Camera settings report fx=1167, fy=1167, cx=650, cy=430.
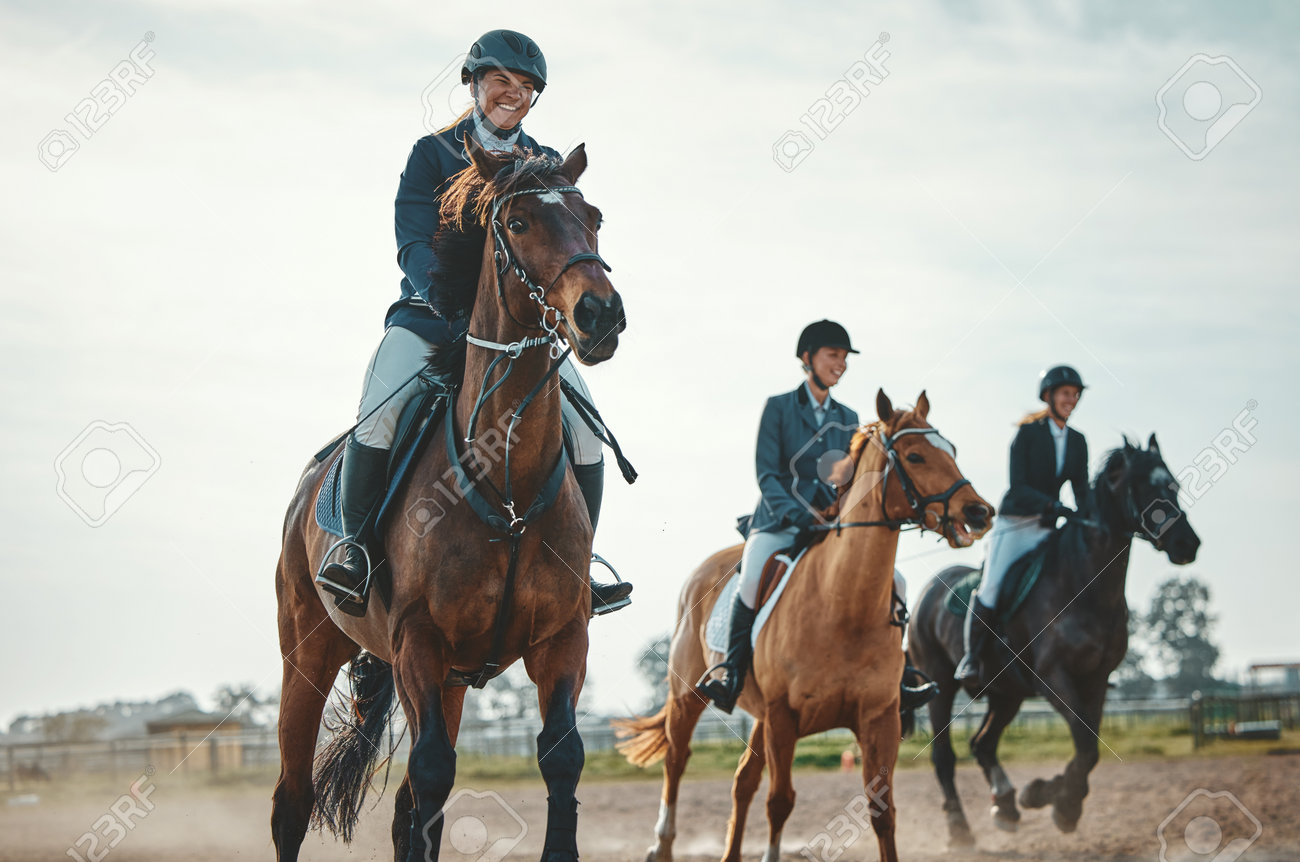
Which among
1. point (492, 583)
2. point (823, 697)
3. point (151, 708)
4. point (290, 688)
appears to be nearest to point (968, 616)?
point (823, 697)

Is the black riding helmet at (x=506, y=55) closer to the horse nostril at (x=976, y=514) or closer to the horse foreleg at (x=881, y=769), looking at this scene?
the horse nostril at (x=976, y=514)

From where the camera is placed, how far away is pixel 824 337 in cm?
888

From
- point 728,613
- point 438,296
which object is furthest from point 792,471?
point 438,296

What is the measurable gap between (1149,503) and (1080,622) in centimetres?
115

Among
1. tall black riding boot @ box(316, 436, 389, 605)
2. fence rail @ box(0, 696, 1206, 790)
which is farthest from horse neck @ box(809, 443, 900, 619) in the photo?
fence rail @ box(0, 696, 1206, 790)

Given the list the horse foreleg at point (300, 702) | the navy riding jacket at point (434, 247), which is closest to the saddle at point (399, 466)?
the navy riding jacket at point (434, 247)

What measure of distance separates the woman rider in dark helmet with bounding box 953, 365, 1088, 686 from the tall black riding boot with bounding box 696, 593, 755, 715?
10.6 feet

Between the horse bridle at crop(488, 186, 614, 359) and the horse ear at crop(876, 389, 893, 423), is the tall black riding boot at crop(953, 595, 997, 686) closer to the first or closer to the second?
the horse ear at crop(876, 389, 893, 423)

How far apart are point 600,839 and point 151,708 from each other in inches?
1770

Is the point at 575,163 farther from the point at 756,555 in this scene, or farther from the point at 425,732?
the point at 756,555

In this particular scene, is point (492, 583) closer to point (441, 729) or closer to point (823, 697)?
point (441, 729)

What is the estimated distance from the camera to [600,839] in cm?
1208

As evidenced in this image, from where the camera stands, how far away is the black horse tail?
6.27m

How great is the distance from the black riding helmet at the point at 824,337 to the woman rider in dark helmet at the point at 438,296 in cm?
390
